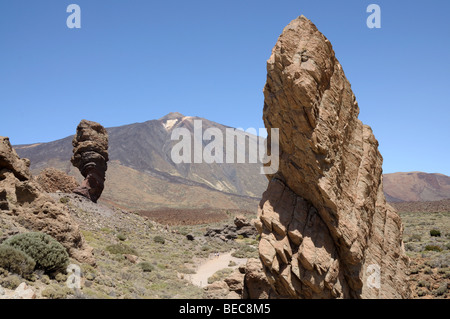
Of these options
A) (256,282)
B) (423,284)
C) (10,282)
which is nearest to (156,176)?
(256,282)

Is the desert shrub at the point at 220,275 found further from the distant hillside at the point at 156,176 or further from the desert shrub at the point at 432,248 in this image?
the distant hillside at the point at 156,176

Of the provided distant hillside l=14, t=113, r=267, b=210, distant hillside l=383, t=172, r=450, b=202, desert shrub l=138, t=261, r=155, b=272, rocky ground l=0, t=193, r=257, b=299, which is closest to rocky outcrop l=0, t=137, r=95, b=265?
rocky ground l=0, t=193, r=257, b=299

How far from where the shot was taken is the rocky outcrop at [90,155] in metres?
34.7

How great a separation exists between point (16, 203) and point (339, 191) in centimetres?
1331

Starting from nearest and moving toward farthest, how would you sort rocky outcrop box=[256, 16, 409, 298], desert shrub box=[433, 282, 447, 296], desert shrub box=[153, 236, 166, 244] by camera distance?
rocky outcrop box=[256, 16, 409, 298], desert shrub box=[433, 282, 447, 296], desert shrub box=[153, 236, 166, 244]

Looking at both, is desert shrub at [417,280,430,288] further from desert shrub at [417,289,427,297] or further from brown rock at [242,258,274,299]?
brown rock at [242,258,274,299]

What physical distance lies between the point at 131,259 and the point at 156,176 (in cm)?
11559

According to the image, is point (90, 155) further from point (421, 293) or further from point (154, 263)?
point (421, 293)

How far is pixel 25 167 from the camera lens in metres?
16.1

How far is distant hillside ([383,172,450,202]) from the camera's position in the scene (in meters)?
165

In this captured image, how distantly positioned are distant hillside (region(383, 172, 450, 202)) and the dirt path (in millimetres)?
152182

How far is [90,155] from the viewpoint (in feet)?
113
